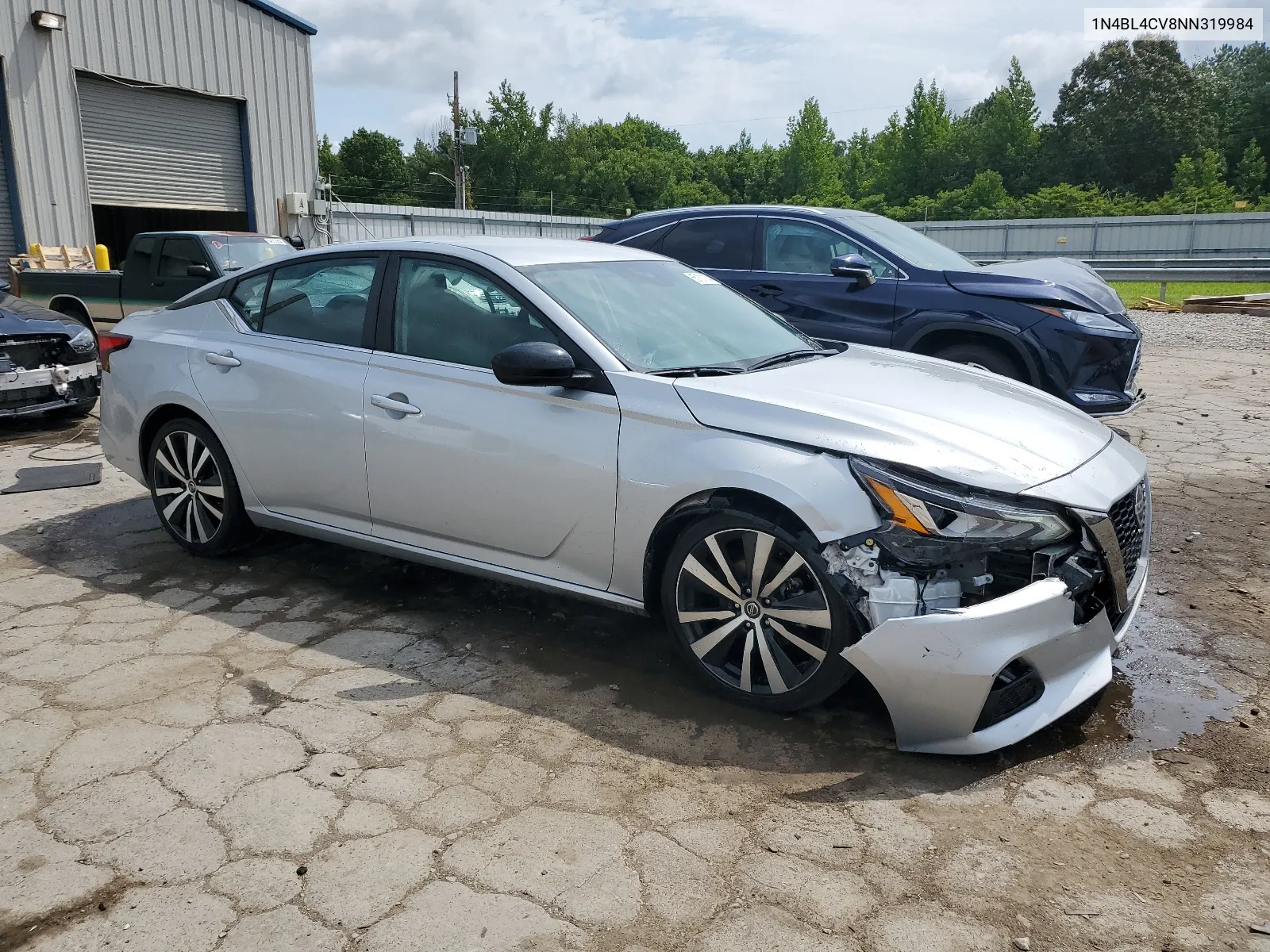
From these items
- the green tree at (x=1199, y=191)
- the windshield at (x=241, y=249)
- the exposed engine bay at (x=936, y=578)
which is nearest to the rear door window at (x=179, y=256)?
the windshield at (x=241, y=249)

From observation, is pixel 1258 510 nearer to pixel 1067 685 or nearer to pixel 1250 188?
pixel 1067 685

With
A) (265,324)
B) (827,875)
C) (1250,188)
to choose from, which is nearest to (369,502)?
(265,324)

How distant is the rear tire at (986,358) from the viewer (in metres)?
6.97

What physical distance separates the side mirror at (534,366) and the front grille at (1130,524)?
74.4 inches

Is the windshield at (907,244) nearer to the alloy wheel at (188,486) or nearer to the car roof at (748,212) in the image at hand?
the car roof at (748,212)

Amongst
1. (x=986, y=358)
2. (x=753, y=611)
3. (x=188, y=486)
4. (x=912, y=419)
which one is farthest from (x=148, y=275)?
(x=912, y=419)

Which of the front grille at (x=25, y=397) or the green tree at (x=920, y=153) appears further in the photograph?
the green tree at (x=920, y=153)

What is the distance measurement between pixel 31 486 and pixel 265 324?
9.98ft

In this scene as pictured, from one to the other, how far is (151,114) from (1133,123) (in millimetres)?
67281

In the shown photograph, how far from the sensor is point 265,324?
4.77m

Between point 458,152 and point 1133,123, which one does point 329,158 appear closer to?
point 458,152

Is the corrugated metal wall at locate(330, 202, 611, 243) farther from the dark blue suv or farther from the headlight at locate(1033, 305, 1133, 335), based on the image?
the headlight at locate(1033, 305, 1133, 335)

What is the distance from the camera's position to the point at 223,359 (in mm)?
4766

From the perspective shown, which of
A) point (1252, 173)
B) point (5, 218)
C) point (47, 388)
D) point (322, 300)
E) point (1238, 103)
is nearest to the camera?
point (322, 300)
